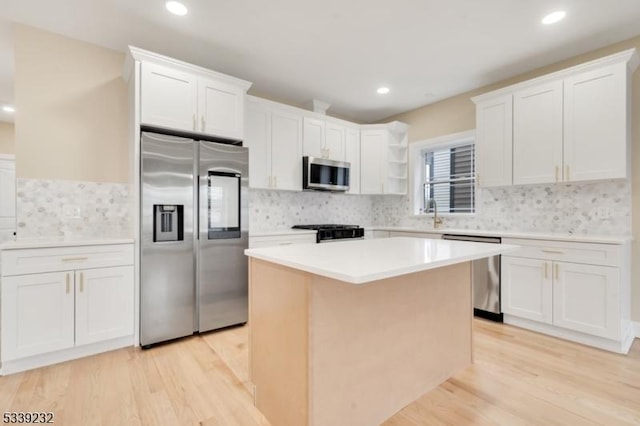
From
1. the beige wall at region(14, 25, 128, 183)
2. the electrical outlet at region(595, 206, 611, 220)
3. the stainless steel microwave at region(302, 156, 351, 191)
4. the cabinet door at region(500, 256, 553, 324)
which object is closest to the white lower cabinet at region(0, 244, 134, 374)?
the beige wall at region(14, 25, 128, 183)

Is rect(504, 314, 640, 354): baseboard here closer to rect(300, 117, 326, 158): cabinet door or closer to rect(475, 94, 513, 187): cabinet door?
rect(475, 94, 513, 187): cabinet door

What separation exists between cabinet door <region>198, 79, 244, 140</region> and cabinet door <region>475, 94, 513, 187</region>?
2.71 m

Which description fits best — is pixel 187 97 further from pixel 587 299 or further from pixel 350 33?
pixel 587 299

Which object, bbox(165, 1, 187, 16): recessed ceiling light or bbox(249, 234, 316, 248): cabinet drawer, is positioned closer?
bbox(165, 1, 187, 16): recessed ceiling light

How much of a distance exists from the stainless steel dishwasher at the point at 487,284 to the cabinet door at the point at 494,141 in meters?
0.68

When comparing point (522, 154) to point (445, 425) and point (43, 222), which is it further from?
point (43, 222)

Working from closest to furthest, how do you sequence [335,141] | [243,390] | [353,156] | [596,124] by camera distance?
[243,390] < [596,124] < [335,141] < [353,156]

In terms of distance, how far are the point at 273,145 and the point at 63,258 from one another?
230cm

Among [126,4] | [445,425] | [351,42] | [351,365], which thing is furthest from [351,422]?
[126,4]

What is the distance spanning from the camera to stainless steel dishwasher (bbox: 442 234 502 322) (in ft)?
10.6

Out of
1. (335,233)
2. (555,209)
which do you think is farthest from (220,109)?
(555,209)

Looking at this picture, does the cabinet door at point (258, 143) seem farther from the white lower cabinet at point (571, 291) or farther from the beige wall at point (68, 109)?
the white lower cabinet at point (571, 291)

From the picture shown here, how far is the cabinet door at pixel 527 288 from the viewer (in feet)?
9.48

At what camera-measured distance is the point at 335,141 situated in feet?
14.3
